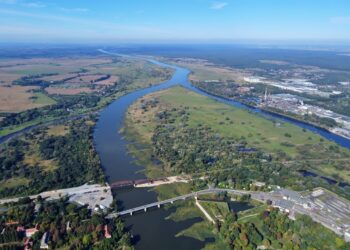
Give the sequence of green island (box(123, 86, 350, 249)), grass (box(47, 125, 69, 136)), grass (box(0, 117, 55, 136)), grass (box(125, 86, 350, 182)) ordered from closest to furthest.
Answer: green island (box(123, 86, 350, 249))
grass (box(125, 86, 350, 182))
grass (box(47, 125, 69, 136))
grass (box(0, 117, 55, 136))

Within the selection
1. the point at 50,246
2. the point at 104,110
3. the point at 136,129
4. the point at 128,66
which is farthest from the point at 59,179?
the point at 128,66

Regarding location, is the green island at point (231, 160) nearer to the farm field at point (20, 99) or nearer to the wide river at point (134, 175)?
the wide river at point (134, 175)

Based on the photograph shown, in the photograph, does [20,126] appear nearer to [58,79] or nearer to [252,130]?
[252,130]

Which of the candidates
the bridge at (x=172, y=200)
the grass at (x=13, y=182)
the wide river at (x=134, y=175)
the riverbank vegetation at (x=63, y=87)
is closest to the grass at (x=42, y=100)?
the riverbank vegetation at (x=63, y=87)

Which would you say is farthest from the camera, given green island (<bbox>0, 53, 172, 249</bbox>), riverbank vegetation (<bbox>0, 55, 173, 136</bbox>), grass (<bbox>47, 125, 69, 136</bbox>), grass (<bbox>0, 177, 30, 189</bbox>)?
riverbank vegetation (<bbox>0, 55, 173, 136</bbox>)

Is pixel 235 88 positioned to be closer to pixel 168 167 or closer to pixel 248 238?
A: pixel 168 167

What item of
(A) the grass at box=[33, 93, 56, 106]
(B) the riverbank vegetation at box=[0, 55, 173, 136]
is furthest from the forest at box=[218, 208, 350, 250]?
(A) the grass at box=[33, 93, 56, 106]

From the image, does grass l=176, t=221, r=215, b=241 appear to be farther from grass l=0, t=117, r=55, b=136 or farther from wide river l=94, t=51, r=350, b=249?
grass l=0, t=117, r=55, b=136
